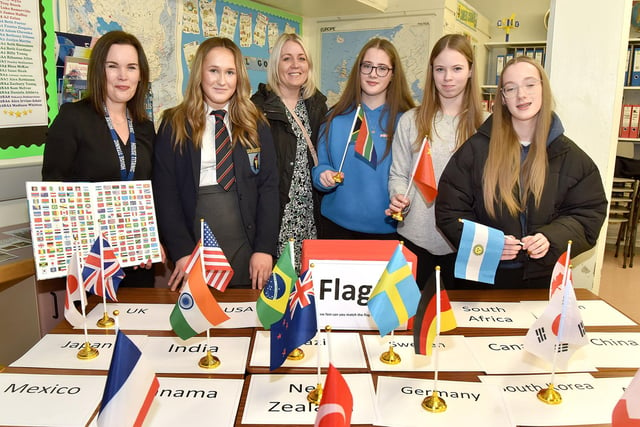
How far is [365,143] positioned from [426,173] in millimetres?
415

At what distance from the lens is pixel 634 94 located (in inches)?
222

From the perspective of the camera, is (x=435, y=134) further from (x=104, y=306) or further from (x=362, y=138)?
(x=104, y=306)

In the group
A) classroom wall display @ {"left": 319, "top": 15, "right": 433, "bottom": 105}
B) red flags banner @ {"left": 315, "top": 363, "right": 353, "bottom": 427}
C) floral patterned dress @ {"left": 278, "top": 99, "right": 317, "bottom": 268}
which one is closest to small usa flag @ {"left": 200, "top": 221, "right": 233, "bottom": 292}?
red flags banner @ {"left": 315, "top": 363, "right": 353, "bottom": 427}

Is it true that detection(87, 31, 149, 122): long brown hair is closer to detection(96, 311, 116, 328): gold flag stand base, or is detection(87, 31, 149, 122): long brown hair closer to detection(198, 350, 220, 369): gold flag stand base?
detection(96, 311, 116, 328): gold flag stand base

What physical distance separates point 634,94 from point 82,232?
6.01 metres

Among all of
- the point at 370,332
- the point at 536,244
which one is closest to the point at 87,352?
the point at 370,332

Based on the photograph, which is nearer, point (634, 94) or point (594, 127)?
point (594, 127)

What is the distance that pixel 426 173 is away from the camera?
6.54ft

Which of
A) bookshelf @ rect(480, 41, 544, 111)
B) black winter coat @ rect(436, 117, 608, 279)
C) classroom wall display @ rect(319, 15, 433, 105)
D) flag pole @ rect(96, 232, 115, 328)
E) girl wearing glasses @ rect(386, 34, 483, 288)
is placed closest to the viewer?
flag pole @ rect(96, 232, 115, 328)

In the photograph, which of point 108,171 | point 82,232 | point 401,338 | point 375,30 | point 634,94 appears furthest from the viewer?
point 634,94

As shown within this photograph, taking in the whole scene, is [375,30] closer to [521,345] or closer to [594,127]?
[594,127]

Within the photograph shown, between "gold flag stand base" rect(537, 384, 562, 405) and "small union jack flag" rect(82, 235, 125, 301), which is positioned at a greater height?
"small union jack flag" rect(82, 235, 125, 301)

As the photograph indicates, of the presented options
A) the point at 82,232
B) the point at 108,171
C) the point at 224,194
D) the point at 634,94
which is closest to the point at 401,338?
the point at 224,194

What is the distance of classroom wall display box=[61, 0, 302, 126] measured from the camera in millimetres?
2744
